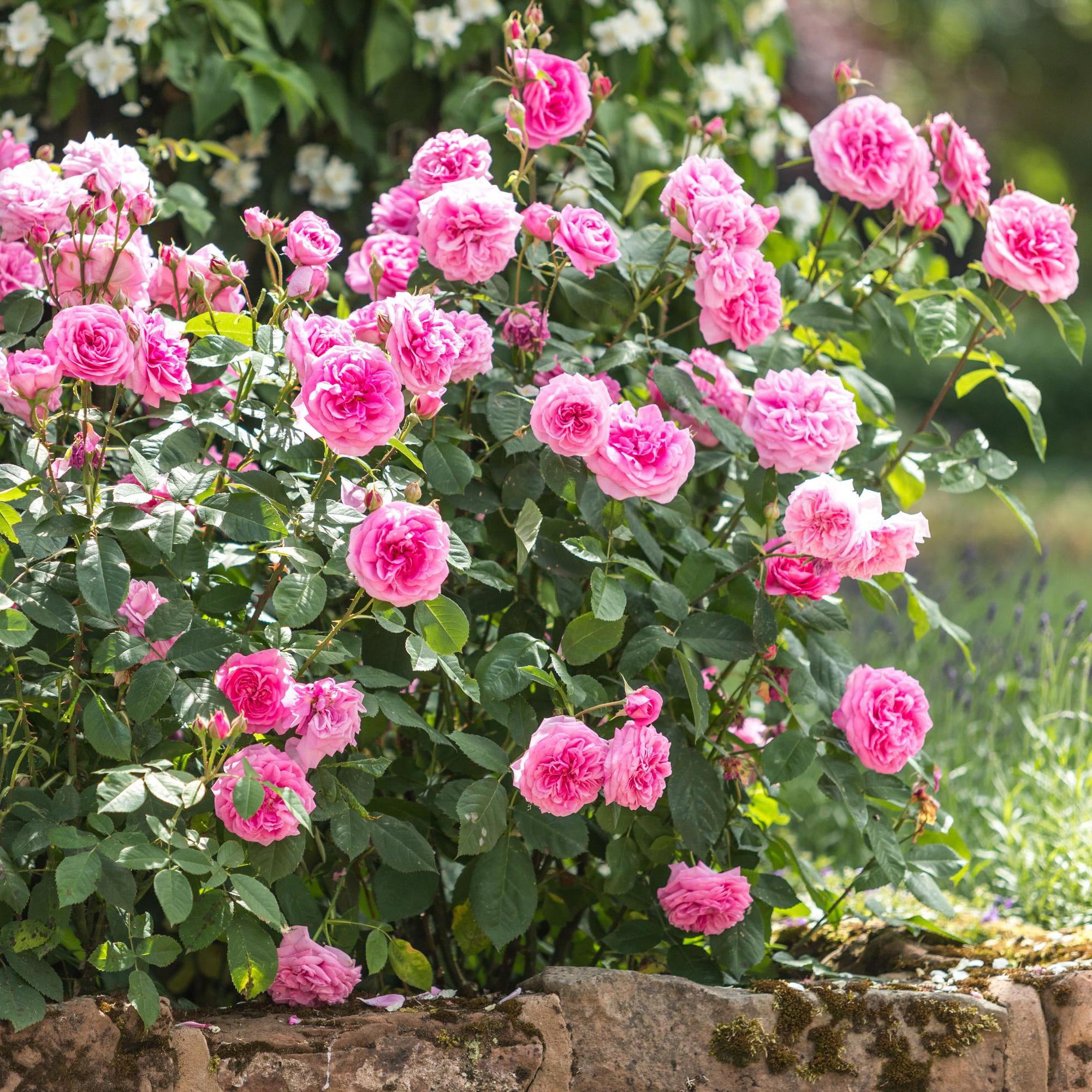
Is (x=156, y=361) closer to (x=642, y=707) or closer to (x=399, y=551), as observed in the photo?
(x=399, y=551)

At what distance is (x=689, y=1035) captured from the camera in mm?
1674

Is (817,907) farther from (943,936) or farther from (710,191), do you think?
(710,191)

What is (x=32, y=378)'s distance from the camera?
1.46 m

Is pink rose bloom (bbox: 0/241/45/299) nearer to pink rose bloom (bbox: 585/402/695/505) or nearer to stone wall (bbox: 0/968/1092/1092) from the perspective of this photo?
pink rose bloom (bbox: 585/402/695/505)

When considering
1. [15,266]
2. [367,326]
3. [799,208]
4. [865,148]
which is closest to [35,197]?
[15,266]

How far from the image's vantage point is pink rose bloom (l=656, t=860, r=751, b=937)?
1.76 metres

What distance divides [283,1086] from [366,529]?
722 millimetres

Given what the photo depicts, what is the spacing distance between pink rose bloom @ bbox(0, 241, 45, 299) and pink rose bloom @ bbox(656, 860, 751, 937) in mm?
1284

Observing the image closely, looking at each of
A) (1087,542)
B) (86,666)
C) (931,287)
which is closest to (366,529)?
(86,666)

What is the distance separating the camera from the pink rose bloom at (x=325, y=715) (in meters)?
1.49

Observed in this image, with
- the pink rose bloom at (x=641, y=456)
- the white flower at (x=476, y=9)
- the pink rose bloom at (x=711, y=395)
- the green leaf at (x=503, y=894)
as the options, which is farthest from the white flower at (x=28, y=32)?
the green leaf at (x=503, y=894)

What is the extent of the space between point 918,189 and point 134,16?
171 centimetres

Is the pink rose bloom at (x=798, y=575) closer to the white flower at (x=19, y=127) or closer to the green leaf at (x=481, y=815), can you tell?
the green leaf at (x=481, y=815)

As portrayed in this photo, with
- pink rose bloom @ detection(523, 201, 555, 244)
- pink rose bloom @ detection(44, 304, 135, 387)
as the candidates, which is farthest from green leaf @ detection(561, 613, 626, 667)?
pink rose bloom @ detection(44, 304, 135, 387)
